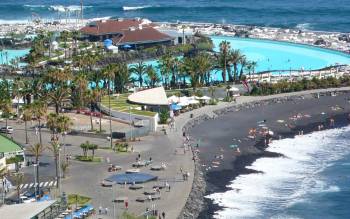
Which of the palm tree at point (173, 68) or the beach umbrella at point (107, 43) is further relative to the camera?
the beach umbrella at point (107, 43)

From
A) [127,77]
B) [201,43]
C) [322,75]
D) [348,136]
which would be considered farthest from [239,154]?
[201,43]

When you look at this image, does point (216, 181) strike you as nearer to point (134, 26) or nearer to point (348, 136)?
point (348, 136)

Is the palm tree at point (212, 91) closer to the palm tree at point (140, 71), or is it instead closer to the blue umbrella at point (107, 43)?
the palm tree at point (140, 71)

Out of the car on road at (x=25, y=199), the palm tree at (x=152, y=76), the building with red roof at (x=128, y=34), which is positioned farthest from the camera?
the building with red roof at (x=128, y=34)

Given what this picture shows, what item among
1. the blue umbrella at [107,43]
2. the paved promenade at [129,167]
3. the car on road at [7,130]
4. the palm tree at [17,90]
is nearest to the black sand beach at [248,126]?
the paved promenade at [129,167]

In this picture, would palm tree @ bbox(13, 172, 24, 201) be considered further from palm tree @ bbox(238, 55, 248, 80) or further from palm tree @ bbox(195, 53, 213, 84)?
palm tree @ bbox(238, 55, 248, 80)

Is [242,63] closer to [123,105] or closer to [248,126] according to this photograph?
[248,126]

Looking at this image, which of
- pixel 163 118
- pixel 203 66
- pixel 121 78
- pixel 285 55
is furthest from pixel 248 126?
pixel 285 55
